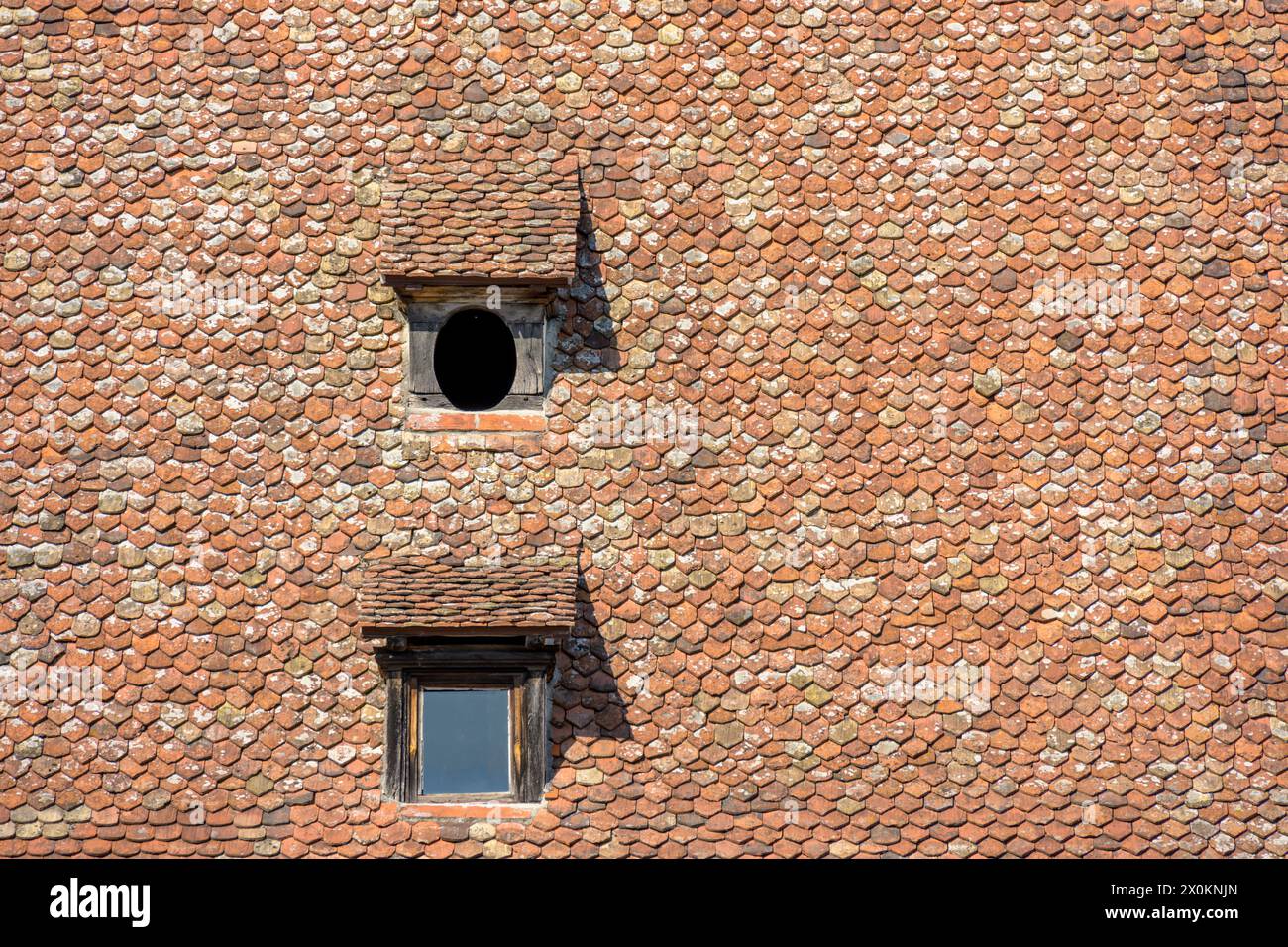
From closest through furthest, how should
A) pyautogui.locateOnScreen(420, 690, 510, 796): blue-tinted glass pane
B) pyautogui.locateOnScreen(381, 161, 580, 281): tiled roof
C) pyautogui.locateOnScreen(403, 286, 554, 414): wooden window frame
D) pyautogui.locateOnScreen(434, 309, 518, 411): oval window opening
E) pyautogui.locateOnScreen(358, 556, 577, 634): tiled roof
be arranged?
pyautogui.locateOnScreen(358, 556, 577, 634): tiled roof → pyautogui.locateOnScreen(420, 690, 510, 796): blue-tinted glass pane → pyautogui.locateOnScreen(381, 161, 580, 281): tiled roof → pyautogui.locateOnScreen(403, 286, 554, 414): wooden window frame → pyautogui.locateOnScreen(434, 309, 518, 411): oval window opening

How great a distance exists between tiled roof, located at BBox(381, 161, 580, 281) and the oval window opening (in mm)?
517

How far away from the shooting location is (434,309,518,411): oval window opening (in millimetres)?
17547

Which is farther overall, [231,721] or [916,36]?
[916,36]

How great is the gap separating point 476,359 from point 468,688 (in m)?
2.62

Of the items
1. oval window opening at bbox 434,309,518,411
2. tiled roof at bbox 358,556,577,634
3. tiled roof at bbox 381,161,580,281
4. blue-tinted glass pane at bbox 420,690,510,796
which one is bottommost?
blue-tinted glass pane at bbox 420,690,510,796

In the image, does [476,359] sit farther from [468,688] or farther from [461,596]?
[468,688]

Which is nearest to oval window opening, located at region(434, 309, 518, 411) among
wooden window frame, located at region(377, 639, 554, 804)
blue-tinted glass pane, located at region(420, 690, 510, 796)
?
wooden window frame, located at region(377, 639, 554, 804)

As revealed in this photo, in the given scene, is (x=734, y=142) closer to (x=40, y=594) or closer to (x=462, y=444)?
(x=462, y=444)

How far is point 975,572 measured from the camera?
56.1ft

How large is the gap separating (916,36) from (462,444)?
16.0 feet

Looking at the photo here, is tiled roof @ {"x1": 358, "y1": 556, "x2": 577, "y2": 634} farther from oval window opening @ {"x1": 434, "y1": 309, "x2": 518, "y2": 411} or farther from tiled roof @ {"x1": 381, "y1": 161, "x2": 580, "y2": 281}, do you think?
tiled roof @ {"x1": 381, "y1": 161, "x2": 580, "y2": 281}

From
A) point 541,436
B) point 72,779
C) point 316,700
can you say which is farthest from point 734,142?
point 72,779

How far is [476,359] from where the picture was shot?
17.7 metres

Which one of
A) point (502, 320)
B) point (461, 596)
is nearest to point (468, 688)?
point (461, 596)
